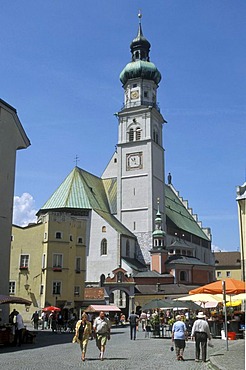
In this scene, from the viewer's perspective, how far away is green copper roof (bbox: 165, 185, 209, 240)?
2985 inches

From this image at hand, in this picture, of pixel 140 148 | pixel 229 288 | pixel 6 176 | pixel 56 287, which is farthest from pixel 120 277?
pixel 229 288

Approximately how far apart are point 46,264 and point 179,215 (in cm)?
4275

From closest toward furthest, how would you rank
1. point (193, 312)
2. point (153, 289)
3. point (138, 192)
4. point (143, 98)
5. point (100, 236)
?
point (193, 312) < point (153, 289) < point (100, 236) < point (138, 192) < point (143, 98)

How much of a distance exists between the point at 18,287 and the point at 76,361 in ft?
92.8

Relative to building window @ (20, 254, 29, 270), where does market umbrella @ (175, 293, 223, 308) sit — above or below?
below

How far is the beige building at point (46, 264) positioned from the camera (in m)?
41.8

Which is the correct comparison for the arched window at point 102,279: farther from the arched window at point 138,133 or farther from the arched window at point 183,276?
the arched window at point 138,133

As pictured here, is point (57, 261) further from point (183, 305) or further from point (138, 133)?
point (138, 133)

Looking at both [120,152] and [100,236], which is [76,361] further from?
[120,152]

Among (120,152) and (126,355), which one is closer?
(126,355)

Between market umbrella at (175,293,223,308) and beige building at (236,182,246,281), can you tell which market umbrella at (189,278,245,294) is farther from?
beige building at (236,182,246,281)

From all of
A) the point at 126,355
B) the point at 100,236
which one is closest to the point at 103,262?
Result: the point at 100,236

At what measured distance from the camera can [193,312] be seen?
40250 millimetres

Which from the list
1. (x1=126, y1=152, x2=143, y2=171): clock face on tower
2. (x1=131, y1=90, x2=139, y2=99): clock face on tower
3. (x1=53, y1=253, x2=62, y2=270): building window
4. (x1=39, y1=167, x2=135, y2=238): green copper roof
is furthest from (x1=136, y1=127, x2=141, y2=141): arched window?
(x1=53, y1=253, x2=62, y2=270): building window
